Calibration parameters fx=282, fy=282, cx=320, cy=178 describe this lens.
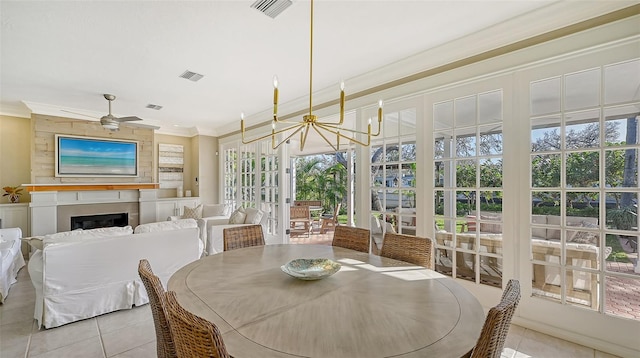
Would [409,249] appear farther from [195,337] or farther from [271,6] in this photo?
[271,6]

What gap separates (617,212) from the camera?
7.00ft

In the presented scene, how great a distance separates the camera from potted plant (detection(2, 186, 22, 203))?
4816mm

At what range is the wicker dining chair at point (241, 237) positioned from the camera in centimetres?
261

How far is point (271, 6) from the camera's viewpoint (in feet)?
7.21

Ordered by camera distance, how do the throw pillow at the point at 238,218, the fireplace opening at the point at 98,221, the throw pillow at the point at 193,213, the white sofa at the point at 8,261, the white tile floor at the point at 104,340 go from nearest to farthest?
the white tile floor at the point at 104,340 → the white sofa at the point at 8,261 → the throw pillow at the point at 238,218 → the fireplace opening at the point at 98,221 → the throw pillow at the point at 193,213

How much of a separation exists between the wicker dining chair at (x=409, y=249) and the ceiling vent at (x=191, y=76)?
3050 mm

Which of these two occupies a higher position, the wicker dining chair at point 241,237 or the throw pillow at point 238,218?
the wicker dining chair at point 241,237

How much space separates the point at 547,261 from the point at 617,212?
61 centimetres

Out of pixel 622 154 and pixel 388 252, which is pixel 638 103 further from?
pixel 388 252

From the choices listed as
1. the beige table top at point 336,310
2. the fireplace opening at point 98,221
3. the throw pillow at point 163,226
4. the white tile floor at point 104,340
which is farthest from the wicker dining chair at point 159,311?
the fireplace opening at point 98,221

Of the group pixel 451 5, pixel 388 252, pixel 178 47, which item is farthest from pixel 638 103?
pixel 178 47

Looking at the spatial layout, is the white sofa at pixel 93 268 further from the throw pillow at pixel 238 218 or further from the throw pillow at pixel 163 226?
the throw pillow at pixel 238 218

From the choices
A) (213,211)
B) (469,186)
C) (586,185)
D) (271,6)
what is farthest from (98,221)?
(586,185)

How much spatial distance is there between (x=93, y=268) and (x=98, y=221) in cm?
386
